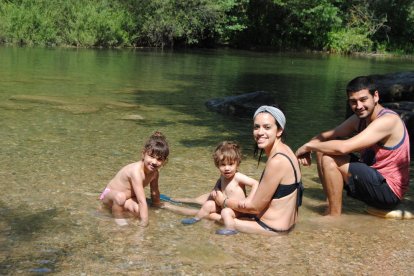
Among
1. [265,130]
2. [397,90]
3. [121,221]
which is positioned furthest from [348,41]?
[121,221]

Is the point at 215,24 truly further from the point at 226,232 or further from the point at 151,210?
the point at 226,232

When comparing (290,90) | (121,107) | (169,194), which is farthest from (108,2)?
(169,194)

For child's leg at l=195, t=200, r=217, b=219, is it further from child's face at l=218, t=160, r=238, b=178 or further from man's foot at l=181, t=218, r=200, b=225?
child's face at l=218, t=160, r=238, b=178

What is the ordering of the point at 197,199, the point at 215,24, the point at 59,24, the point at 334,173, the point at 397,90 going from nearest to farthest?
1. the point at 334,173
2. the point at 197,199
3. the point at 397,90
4. the point at 59,24
5. the point at 215,24

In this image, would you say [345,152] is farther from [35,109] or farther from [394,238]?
[35,109]

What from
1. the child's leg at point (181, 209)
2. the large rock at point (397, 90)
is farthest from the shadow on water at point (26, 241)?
the large rock at point (397, 90)

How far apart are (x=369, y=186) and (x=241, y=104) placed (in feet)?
21.0

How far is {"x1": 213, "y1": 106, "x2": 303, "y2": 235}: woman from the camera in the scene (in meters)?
4.57

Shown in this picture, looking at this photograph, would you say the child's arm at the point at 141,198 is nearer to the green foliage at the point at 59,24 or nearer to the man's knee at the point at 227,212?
the man's knee at the point at 227,212

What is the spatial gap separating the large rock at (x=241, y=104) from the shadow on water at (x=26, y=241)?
21.1 ft

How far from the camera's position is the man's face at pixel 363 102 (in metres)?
5.05

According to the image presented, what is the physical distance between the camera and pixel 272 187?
460 cm

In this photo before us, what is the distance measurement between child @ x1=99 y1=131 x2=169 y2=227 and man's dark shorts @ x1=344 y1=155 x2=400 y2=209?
1684 millimetres

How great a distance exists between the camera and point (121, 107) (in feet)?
37.8
